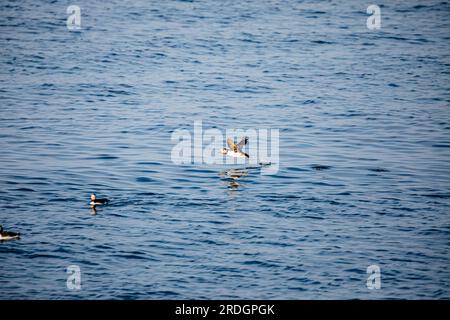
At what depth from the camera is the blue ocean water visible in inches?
741

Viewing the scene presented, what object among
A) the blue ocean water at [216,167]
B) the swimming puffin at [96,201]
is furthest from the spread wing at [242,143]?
the swimming puffin at [96,201]

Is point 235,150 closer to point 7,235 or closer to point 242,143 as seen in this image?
point 242,143

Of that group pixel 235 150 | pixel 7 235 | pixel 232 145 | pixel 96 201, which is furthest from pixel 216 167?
pixel 7 235

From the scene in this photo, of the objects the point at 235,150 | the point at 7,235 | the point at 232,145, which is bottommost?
the point at 7,235

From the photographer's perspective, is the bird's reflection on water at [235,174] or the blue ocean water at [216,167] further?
the bird's reflection on water at [235,174]

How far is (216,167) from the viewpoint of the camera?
88.3 feet

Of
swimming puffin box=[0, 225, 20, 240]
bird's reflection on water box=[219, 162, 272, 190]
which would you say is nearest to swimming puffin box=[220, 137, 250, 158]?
bird's reflection on water box=[219, 162, 272, 190]

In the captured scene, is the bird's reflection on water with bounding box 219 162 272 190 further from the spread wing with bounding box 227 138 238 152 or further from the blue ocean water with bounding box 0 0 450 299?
the spread wing with bounding box 227 138 238 152

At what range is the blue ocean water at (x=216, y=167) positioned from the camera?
61.8 ft

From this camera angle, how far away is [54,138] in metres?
29.6

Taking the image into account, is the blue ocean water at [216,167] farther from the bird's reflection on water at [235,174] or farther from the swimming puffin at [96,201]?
the swimming puffin at [96,201]
